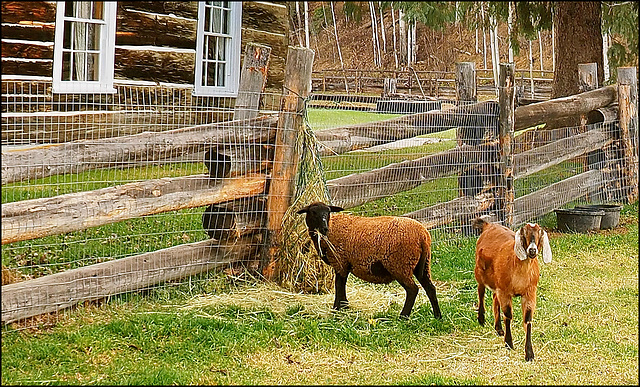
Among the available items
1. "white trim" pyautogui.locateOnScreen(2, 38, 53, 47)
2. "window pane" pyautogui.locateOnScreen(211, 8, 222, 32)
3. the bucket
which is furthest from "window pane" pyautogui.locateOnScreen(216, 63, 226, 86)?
the bucket

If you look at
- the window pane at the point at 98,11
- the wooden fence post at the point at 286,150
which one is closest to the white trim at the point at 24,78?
the window pane at the point at 98,11

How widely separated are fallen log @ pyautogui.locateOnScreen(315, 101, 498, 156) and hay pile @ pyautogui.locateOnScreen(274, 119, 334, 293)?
0.22 metres

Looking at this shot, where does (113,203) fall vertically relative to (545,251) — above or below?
above

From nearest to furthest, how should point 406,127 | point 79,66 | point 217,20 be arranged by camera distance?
point 217,20 → point 79,66 → point 406,127

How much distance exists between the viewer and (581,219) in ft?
28.0

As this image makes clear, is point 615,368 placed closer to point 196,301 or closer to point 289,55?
point 196,301

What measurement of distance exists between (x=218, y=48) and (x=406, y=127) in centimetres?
254

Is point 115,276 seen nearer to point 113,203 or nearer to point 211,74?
point 113,203

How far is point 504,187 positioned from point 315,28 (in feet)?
15.1

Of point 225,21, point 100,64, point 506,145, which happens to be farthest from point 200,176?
point 506,145

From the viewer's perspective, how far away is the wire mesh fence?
507 centimetres

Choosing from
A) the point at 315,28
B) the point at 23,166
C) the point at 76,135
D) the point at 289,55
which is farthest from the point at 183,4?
the point at 76,135

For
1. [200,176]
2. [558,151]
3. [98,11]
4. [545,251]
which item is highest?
[98,11]

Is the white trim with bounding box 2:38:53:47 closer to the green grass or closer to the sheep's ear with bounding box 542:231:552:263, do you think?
the green grass
